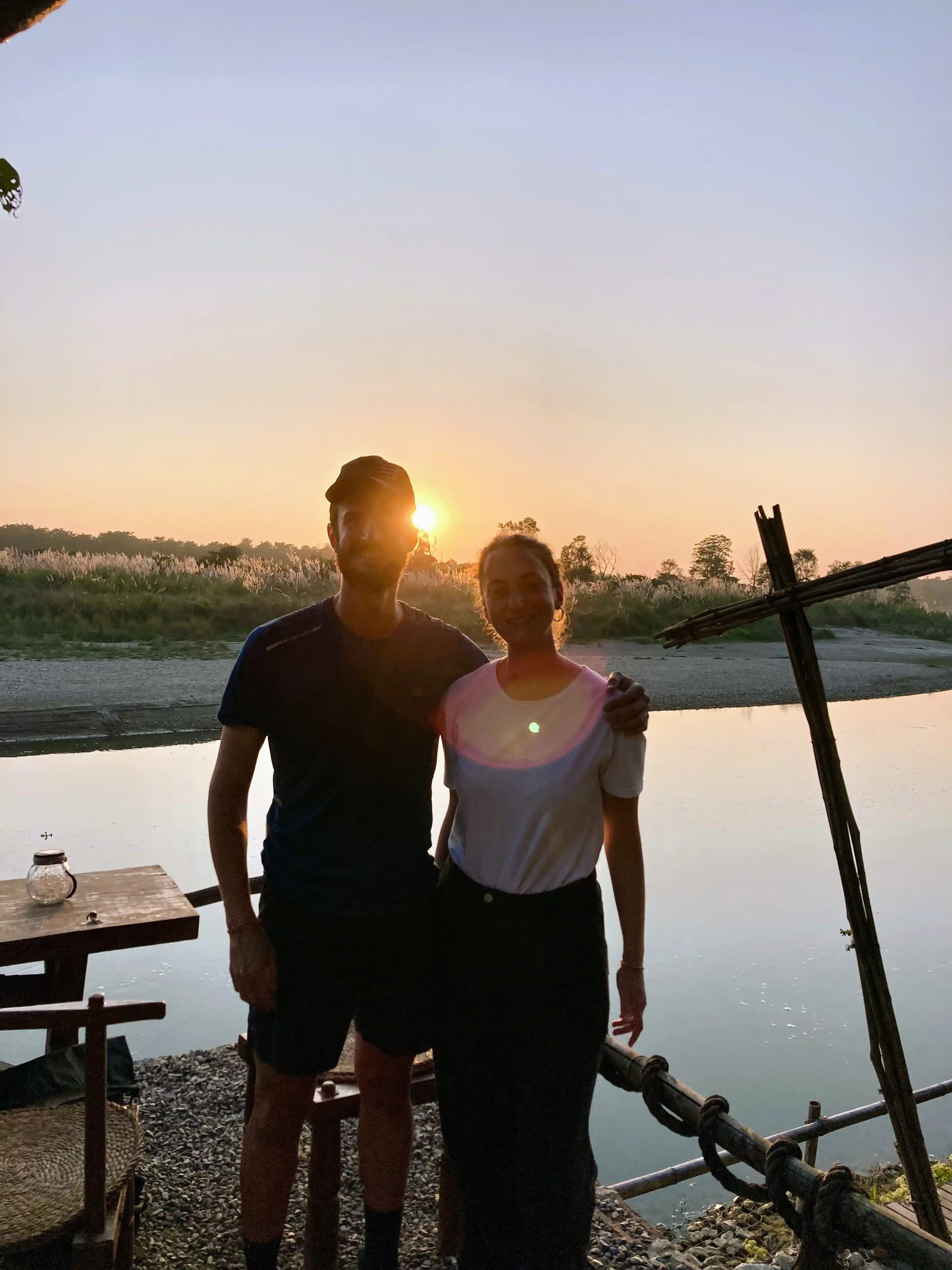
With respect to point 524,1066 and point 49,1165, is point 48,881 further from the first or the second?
point 524,1066

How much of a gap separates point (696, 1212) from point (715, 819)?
21.1ft

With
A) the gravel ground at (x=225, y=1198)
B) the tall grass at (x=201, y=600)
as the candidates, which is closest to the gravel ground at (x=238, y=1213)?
the gravel ground at (x=225, y=1198)

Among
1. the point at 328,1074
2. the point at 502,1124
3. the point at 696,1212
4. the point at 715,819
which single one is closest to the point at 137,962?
the point at 696,1212

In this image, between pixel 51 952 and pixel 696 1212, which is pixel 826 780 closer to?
pixel 51 952

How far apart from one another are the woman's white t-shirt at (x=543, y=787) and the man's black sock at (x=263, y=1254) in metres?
0.90

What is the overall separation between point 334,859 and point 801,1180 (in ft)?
3.39

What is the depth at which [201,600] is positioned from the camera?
70.1ft

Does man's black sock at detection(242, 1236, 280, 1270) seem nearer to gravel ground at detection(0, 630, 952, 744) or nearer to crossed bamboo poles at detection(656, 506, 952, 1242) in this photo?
crossed bamboo poles at detection(656, 506, 952, 1242)

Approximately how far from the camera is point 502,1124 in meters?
2.03

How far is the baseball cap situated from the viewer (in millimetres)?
2230

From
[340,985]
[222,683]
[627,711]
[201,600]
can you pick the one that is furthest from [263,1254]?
[201,600]

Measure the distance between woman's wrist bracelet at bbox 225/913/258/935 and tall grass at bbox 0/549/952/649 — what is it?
1496 centimetres

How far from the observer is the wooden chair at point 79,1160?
6.49ft

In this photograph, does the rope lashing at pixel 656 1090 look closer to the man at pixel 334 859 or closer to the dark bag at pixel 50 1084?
the man at pixel 334 859
